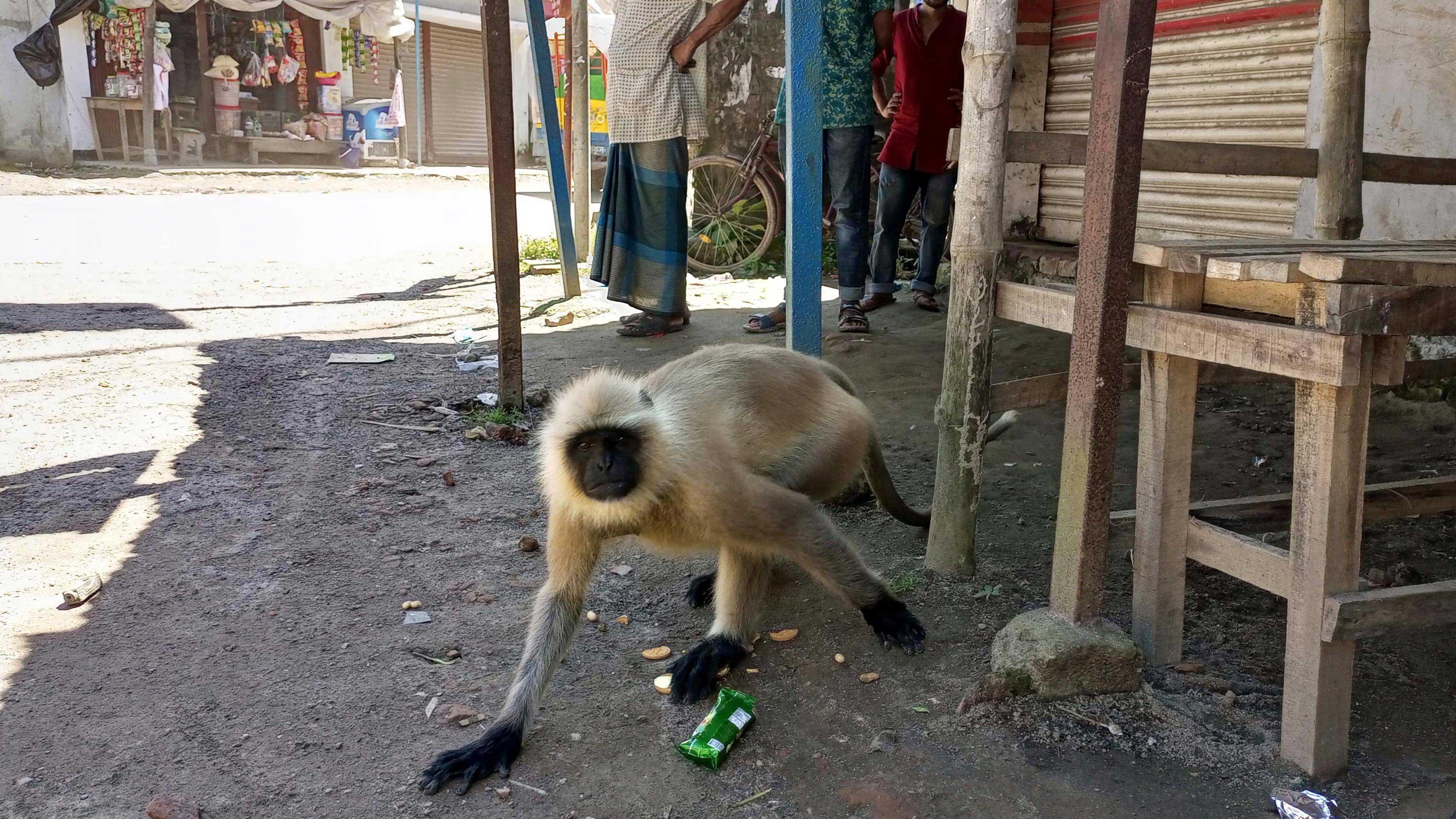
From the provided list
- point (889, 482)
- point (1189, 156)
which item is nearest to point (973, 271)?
point (1189, 156)

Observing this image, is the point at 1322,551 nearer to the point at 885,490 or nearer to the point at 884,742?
the point at 884,742

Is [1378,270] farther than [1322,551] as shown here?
No

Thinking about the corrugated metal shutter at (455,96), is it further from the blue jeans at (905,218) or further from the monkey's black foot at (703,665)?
the monkey's black foot at (703,665)

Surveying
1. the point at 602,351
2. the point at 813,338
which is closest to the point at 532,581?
the point at 813,338

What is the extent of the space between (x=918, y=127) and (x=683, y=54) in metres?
1.53

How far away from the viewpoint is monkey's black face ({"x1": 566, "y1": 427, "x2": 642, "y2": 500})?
2.67 metres

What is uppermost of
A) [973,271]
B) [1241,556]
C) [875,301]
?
[973,271]

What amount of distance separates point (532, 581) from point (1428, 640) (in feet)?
8.85

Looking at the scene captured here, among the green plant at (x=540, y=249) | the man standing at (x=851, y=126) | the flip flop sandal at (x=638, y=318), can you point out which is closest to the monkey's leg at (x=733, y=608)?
the man standing at (x=851, y=126)

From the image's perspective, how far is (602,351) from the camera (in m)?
6.48

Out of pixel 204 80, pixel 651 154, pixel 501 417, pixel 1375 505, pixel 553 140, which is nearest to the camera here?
pixel 1375 505

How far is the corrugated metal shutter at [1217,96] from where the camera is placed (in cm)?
505

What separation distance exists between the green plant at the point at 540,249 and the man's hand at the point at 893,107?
3842 mm

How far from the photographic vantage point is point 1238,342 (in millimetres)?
2383
